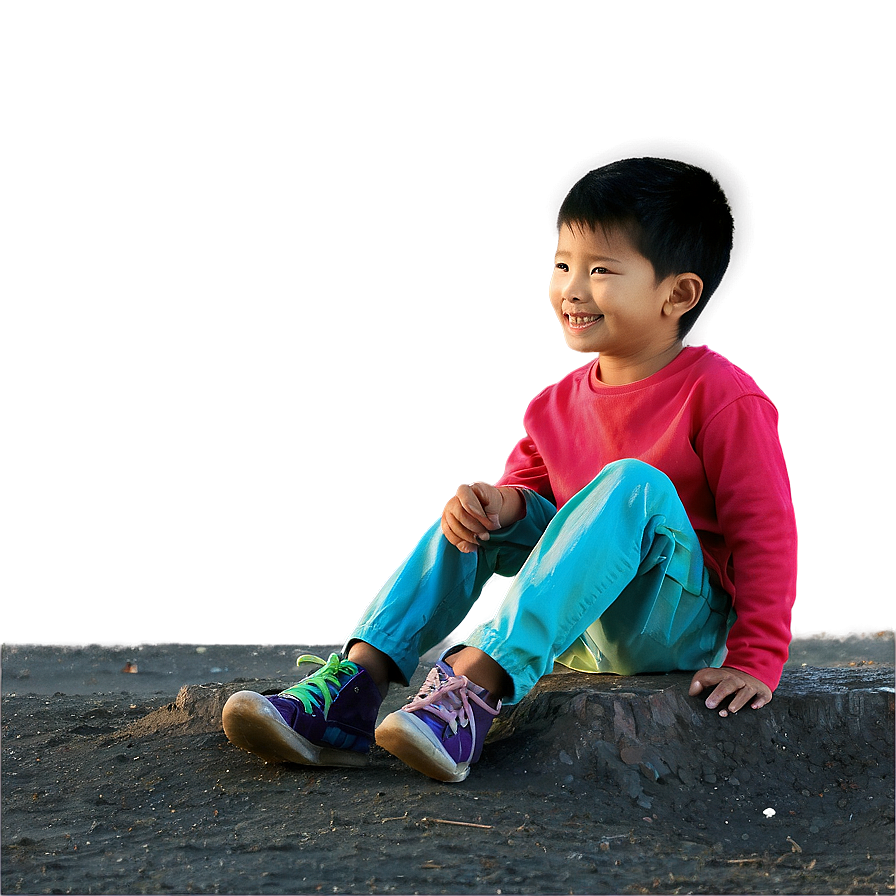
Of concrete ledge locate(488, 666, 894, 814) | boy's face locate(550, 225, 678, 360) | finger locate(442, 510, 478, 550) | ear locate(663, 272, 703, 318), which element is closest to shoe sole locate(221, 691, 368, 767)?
concrete ledge locate(488, 666, 894, 814)

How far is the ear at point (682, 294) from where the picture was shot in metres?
1.71

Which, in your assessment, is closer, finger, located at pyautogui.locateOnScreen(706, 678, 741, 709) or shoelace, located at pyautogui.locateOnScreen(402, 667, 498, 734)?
shoelace, located at pyautogui.locateOnScreen(402, 667, 498, 734)

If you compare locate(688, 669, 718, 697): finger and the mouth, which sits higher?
the mouth

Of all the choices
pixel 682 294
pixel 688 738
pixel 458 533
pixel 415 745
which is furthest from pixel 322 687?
pixel 682 294

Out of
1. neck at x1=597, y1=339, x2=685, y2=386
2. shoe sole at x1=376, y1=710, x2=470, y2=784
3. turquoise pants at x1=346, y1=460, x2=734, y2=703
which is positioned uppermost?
neck at x1=597, y1=339, x2=685, y2=386

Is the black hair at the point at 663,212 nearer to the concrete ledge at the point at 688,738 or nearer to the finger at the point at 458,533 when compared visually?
the finger at the point at 458,533

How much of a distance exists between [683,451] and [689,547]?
0.17m

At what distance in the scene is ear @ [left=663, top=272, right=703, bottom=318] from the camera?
1715 millimetres

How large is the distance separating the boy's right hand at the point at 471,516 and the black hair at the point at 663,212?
46cm

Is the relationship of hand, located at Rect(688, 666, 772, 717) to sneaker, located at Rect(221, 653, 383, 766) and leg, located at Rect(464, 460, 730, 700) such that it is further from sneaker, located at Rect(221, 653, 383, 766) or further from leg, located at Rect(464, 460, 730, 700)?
sneaker, located at Rect(221, 653, 383, 766)

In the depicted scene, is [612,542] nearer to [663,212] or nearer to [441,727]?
[441,727]

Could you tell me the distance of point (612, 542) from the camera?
1.47 meters

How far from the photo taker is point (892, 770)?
1.60 m

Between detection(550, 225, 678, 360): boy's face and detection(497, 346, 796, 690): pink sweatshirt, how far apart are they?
9 centimetres
